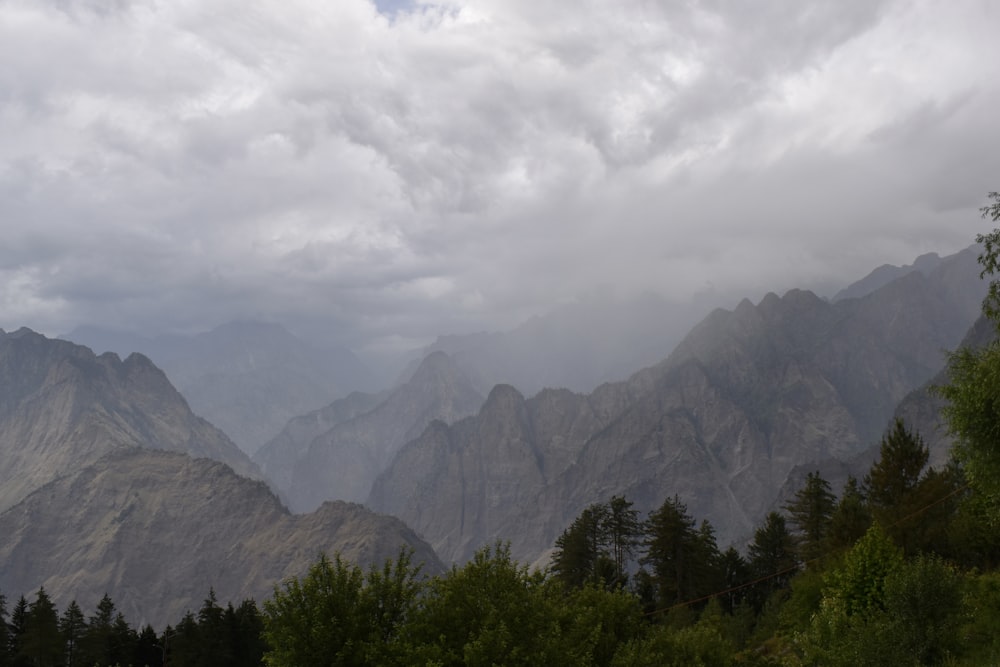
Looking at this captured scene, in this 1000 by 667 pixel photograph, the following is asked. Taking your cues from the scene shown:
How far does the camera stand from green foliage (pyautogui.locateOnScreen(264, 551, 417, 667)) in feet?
94.3

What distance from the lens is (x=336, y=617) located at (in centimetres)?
2970

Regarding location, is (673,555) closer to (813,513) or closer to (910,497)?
(813,513)

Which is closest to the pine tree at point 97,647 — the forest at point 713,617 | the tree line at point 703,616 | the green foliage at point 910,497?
the tree line at point 703,616

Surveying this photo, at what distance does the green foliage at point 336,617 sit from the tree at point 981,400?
73.8 ft

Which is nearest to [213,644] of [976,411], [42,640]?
[42,640]

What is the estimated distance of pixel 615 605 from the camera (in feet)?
117

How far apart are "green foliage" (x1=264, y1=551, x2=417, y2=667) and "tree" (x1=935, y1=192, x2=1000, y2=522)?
2251 centimetres

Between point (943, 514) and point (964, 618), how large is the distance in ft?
107

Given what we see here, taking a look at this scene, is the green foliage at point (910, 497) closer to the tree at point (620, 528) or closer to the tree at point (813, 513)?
the tree at point (813, 513)

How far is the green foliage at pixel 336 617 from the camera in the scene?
1132 inches

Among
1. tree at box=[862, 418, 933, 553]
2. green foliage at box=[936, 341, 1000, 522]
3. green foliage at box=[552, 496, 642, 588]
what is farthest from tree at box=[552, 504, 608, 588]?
green foliage at box=[936, 341, 1000, 522]

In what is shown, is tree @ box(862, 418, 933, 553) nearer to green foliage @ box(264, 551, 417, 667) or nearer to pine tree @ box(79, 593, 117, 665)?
green foliage @ box(264, 551, 417, 667)

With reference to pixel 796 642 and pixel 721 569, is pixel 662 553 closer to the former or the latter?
pixel 721 569

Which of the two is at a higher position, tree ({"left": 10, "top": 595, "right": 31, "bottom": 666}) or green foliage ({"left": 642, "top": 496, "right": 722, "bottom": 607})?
tree ({"left": 10, "top": 595, "right": 31, "bottom": 666})
